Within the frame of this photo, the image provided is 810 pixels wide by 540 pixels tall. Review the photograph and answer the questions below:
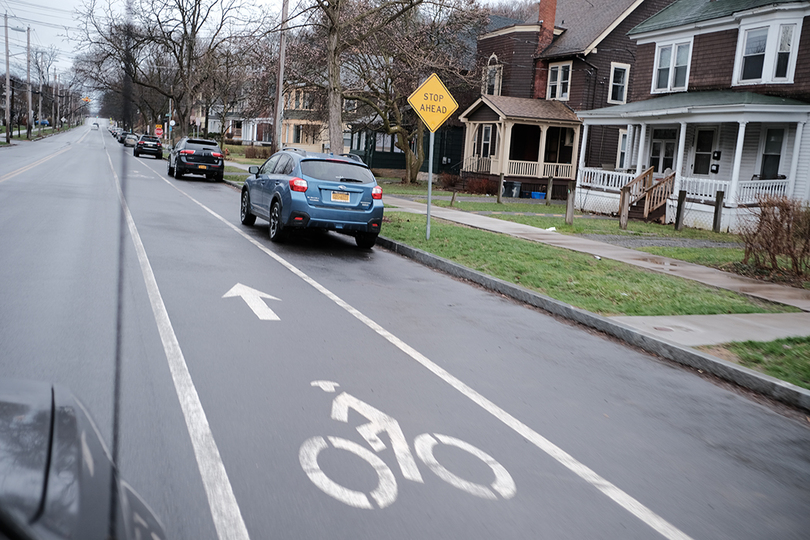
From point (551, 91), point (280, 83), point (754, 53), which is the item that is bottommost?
point (280, 83)

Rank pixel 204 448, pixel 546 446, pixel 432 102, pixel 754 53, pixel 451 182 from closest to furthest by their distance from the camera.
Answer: pixel 204 448
pixel 546 446
pixel 432 102
pixel 754 53
pixel 451 182

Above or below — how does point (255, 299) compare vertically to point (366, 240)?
below

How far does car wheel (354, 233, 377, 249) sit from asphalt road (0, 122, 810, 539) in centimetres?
431

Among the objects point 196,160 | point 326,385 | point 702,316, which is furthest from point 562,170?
point 326,385

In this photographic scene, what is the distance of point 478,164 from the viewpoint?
1448 inches

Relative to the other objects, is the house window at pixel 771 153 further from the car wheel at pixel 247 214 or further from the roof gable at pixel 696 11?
the car wheel at pixel 247 214

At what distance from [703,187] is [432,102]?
13507mm

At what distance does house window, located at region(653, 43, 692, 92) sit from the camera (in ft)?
86.5

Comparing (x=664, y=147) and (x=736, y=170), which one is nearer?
(x=736, y=170)

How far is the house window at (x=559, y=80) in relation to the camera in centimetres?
3547

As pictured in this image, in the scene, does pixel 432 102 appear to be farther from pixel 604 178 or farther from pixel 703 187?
pixel 604 178

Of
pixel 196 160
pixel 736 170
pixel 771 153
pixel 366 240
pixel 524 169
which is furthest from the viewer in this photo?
pixel 524 169

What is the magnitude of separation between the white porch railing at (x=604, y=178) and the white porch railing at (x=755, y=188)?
4478mm

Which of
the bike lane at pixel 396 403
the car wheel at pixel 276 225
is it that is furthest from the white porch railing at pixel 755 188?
the bike lane at pixel 396 403
